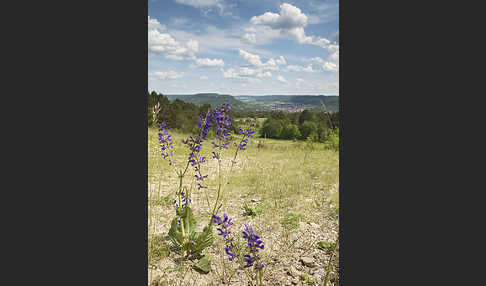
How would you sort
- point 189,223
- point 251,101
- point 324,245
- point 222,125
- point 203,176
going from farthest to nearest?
point 251,101
point 324,245
point 189,223
point 203,176
point 222,125

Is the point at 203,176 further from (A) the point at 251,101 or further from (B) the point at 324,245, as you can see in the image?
(A) the point at 251,101

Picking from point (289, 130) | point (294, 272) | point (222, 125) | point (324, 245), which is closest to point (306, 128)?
point (289, 130)

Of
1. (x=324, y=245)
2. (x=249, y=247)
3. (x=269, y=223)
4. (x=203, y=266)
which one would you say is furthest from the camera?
(x=269, y=223)

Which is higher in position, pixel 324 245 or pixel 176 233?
pixel 176 233

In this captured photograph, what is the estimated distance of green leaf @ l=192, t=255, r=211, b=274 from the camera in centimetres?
309

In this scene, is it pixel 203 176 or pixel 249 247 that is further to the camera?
pixel 203 176

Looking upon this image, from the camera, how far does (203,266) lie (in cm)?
310

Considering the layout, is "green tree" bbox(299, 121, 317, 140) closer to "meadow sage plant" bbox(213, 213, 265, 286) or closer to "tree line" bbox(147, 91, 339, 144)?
"tree line" bbox(147, 91, 339, 144)

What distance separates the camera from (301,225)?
469cm

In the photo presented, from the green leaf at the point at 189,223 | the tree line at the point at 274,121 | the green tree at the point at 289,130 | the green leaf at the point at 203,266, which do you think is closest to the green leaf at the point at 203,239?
the green leaf at the point at 189,223

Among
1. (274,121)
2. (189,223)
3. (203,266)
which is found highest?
(274,121)

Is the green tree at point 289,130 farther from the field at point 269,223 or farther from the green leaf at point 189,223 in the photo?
the green leaf at point 189,223

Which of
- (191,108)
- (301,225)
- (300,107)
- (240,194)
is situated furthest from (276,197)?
(191,108)

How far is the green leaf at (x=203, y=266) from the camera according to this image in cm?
309
